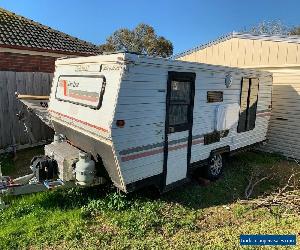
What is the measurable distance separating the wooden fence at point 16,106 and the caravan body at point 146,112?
2.70 m

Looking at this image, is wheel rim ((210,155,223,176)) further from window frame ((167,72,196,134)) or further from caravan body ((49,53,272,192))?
window frame ((167,72,196,134))

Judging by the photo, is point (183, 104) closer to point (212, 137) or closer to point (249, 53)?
point (212, 137)

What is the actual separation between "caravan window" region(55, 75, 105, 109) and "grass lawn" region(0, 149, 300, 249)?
211 centimetres

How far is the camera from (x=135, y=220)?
21.6 ft

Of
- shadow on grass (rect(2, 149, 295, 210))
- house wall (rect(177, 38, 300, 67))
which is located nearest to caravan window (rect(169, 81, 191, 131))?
shadow on grass (rect(2, 149, 295, 210))

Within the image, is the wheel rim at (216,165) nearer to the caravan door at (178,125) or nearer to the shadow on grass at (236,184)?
the shadow on grass at (236,184)

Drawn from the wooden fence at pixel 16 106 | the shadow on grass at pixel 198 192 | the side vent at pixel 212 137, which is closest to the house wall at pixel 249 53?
the shadow on grass at pixel 198 192

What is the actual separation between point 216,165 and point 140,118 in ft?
12.0

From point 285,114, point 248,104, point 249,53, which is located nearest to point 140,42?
point 249,53

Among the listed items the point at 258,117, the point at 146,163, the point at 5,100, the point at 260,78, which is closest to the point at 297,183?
the point at 258,117

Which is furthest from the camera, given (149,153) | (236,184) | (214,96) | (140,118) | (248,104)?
(248,104)

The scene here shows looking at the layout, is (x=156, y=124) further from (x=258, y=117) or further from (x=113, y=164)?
(x=258, y=117)

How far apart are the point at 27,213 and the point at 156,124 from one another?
319 cm

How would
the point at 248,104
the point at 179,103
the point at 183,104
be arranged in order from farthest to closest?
the point at 248,104 → the point at 183,104 → the point at 179,103
